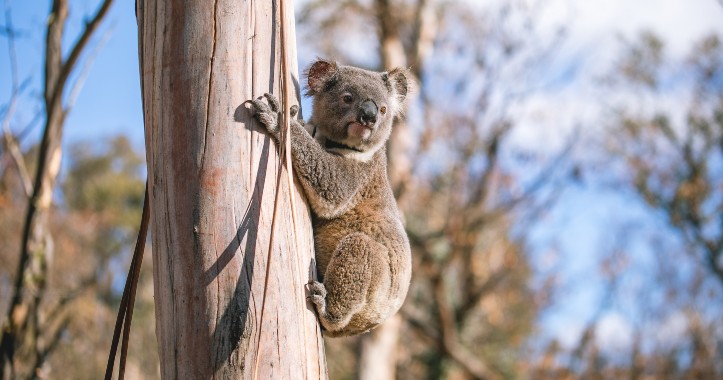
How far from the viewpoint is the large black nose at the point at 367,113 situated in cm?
420

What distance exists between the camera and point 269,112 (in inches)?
118

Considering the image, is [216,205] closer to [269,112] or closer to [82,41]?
[269,112]

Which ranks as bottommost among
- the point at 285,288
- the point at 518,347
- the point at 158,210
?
the point at 518,347

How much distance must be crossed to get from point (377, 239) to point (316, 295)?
2.85 feet

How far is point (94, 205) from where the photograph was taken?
27781mm

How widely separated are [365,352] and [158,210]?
10916 millimetres

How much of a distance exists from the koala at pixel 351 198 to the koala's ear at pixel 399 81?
0.4 inches

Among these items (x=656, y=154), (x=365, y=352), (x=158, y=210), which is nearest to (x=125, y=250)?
(x=365, y=352)

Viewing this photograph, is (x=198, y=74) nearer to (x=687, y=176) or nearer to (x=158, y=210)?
(x=158, y=210)

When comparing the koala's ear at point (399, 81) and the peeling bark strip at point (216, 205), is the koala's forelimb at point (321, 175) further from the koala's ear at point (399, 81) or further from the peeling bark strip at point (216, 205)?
the koala's ear at point (399, 81)

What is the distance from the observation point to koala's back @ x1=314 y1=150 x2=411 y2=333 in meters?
3.95

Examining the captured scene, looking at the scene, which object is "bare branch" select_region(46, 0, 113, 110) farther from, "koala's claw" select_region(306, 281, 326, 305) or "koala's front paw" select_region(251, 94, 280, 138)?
"koala's claw" select_region(306, 281, 326, 305)

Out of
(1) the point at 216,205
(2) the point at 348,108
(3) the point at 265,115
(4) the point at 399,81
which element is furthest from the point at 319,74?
(1) the point at 216,205

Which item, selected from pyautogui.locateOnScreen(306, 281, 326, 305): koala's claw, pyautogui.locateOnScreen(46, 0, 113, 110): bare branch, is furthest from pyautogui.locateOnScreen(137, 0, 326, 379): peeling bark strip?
pyautogui.locateOnScreen(46, 0, 113, 110): bare branch
